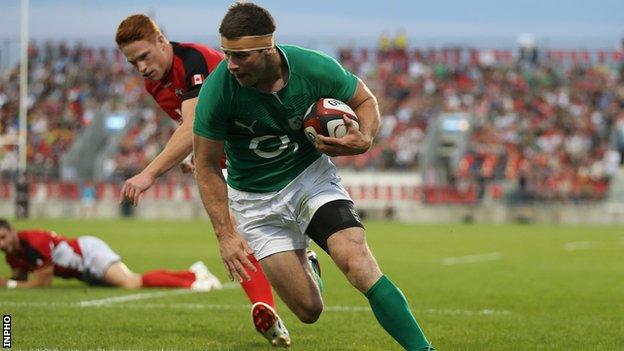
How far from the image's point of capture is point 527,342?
8.11m

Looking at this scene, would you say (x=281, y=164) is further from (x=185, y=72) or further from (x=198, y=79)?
(x=185, y=72)

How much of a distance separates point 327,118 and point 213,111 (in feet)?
2.06

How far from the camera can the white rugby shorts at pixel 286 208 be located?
6.69 meters

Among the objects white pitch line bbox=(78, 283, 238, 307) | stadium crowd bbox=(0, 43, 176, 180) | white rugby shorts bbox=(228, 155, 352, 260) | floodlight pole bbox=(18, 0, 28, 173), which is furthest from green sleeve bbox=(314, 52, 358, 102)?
stadium crowd bbox=(0, 43, 176, 180)

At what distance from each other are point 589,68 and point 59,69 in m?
22.2

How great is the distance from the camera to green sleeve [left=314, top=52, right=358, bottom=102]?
6.42 m

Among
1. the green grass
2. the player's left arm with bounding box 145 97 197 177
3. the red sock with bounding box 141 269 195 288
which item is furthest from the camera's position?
the red sock with bounding box 141 269 195 288

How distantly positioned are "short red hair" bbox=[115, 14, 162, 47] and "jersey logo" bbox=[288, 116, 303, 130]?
1.88m

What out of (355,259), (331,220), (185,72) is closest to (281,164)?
(331,220)

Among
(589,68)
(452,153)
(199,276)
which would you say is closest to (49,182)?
(452,153)

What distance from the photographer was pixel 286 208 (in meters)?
6.83

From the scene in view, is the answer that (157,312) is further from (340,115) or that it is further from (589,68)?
(589,68)

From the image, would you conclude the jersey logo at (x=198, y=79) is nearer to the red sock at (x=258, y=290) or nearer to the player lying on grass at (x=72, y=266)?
the red sock at (x=258, y=290)

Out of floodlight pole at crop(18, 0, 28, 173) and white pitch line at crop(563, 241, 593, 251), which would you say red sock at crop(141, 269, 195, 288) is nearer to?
white pitch line at crop(563, 241, 593, 251)
